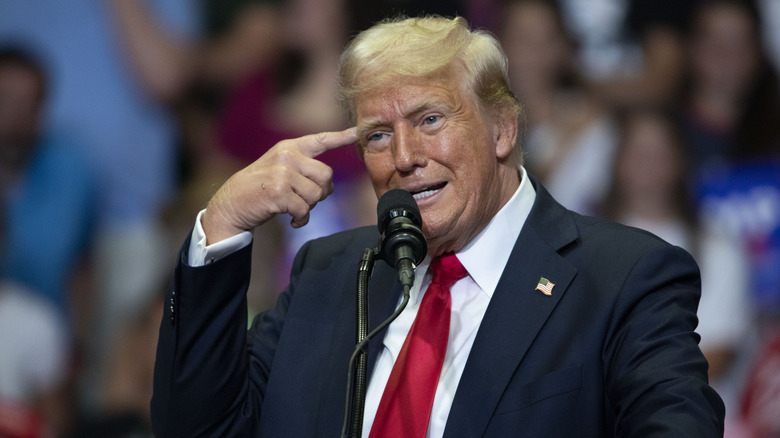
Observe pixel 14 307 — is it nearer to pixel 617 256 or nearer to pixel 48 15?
pixel 48 15

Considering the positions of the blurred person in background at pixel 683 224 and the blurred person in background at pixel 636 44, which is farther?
the blurred person in background at pixel 636 44

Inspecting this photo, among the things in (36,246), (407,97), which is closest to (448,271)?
(407,97)

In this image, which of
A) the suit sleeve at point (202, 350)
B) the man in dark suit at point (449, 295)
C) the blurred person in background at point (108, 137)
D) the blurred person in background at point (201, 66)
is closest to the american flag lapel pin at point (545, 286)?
the man in dark suit at point (449, 295)

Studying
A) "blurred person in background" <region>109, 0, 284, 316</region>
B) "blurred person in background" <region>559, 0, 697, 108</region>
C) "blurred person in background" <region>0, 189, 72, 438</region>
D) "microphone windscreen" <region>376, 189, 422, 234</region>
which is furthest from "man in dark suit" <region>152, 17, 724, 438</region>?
"blurred person in background" <region>0, 189, 72, 438</region>

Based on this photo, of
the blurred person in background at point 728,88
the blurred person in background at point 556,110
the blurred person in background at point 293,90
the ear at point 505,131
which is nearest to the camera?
the ear at point 505,131

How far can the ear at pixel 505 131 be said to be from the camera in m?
2.10

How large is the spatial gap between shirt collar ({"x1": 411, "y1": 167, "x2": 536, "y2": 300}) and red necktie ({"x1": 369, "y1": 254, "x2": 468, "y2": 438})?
4cm

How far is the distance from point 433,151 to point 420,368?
47 cm

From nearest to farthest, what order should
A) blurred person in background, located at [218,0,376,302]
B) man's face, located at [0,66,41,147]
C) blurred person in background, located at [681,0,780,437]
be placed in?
blurred person in background, located at [681,0,780,437] < blurred person in background, located at [218,0,376,302] < man's face, located at [0,66,41,147]

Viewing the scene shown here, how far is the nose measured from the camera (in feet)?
6.23

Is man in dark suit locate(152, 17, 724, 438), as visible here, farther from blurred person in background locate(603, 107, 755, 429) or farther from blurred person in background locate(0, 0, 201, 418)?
blurred person in background locate(0, 0, 201, 418)

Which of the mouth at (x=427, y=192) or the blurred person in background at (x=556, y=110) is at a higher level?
the blurred person in background at (x=556, y=110)

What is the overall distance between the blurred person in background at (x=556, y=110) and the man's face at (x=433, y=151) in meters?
2.33

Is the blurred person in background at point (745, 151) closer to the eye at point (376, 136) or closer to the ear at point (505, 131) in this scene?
the ear at point (505, 131)
